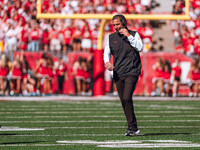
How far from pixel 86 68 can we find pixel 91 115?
971 centimetres

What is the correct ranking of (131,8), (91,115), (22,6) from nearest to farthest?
(91,115) → (131,8) → (22,6)

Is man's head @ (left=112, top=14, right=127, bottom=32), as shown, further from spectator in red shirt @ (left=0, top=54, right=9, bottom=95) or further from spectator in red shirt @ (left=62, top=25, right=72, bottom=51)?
spectator in red shirt @ (left=62, top=25, right=72, bottom=51)

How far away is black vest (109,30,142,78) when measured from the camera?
870 centimetres

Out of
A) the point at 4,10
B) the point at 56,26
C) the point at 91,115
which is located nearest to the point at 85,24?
the point at 56,26

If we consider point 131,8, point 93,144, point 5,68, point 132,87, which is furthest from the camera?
point 5,68

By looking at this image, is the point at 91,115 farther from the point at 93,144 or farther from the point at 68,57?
the point at 68,57

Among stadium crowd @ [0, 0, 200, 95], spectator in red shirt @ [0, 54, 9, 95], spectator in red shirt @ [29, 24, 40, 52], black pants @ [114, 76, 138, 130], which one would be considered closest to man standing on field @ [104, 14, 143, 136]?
black pants @ [114, 76, 138, 130]

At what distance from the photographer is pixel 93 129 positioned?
9.47 metres

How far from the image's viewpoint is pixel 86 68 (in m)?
22.3

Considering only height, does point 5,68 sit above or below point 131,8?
below

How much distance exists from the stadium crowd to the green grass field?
6327 mm

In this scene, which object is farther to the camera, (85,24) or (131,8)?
(85,24)

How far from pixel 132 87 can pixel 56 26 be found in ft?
49.5

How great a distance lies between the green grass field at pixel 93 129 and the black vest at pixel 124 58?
849mm
